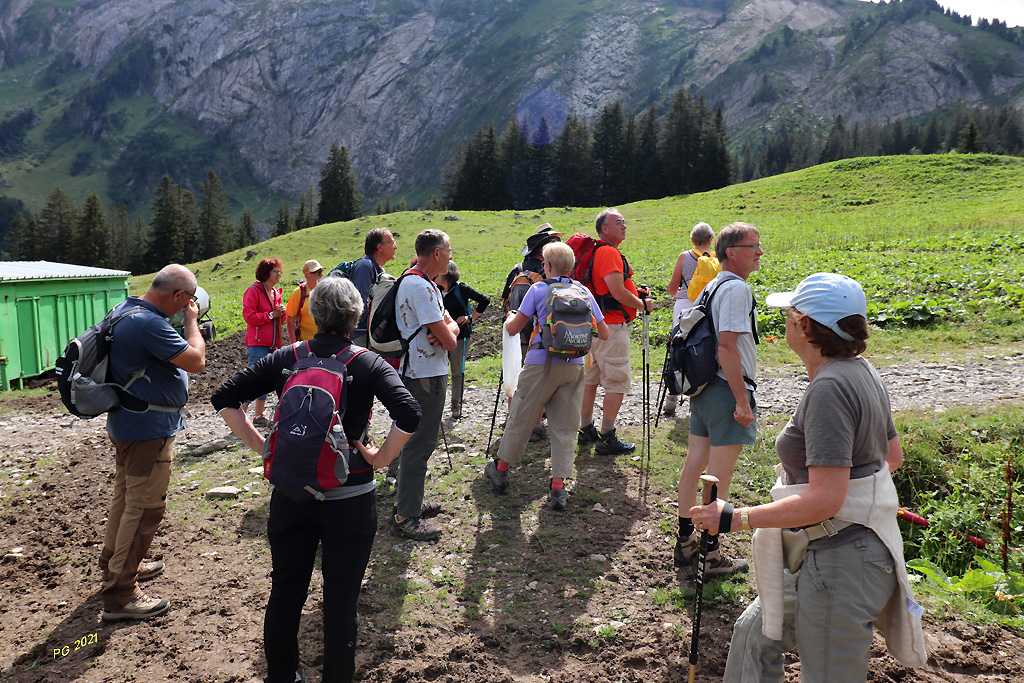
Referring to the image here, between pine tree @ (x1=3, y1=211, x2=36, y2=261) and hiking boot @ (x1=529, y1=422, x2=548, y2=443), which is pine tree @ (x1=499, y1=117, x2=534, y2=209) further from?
hiking boot @ (x1=529, y1=422, x2=548, y2=443)

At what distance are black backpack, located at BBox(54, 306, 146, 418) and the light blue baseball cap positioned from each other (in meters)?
4.37

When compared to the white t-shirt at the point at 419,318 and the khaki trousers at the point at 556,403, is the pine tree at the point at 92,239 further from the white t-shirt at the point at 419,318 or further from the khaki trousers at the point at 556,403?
the khaki trousers at the point at 556,403

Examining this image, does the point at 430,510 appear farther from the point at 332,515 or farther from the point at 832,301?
the point at 832,301

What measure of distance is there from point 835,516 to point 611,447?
5.16 m

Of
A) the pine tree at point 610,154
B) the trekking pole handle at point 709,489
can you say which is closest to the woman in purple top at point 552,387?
the trekking pole handle at point 709,489

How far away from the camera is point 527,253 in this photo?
7.90 metres

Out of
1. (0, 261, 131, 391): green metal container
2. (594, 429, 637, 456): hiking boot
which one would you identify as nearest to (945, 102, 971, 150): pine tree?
(594, 429, 637, 456): hiking boot

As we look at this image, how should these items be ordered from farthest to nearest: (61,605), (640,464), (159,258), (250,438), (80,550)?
(159,258) → (640,464) → (80,550) → (61,605) → (250,438)

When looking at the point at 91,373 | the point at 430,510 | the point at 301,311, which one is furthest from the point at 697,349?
the point at 301,311

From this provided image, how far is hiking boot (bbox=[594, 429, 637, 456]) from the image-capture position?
773 cm

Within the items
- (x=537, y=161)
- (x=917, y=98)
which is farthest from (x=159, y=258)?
(x=917, y=98)

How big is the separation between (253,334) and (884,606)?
858 centimetres

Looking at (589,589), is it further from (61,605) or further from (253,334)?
(253,334)

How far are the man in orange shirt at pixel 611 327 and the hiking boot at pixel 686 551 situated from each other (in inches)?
97.5
